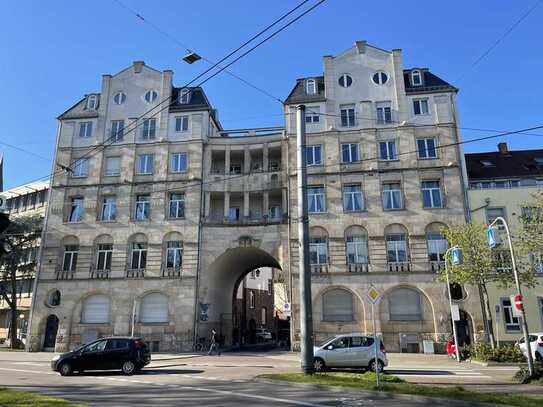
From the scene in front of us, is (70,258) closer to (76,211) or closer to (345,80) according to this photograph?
(76,211)

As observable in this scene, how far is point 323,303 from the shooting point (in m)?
34.8

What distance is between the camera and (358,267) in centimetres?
3488

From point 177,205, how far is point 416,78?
24286 mm

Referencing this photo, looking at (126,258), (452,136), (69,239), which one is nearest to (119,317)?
(126,258)

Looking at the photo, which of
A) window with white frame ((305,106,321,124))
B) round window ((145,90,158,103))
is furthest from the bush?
round window ((145,90,158,103))

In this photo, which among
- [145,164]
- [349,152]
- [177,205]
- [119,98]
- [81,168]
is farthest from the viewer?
[119,98]

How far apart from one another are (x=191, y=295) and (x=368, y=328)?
566 inches

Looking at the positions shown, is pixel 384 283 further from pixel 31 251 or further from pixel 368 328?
pixel 31 251

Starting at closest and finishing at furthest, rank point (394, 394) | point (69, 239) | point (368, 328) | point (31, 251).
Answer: point (394, 394), point (368, 328), point (69, 239), point (31, 251)

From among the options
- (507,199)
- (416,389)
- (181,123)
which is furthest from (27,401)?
(507,199)

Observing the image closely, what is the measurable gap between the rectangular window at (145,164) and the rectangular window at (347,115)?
17.9m

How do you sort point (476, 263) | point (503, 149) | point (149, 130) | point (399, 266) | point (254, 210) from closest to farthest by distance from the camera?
point (476, 263) < point (399, 266) < point (254, 210) < point (149, 130) < point (503, 149)

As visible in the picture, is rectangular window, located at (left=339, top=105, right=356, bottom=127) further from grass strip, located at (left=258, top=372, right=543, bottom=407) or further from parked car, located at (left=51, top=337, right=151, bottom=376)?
parked car, located at (left=51, top=337, right=151, bottom=376)

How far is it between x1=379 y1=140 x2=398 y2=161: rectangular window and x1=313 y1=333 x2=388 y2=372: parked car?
20.2 meters
